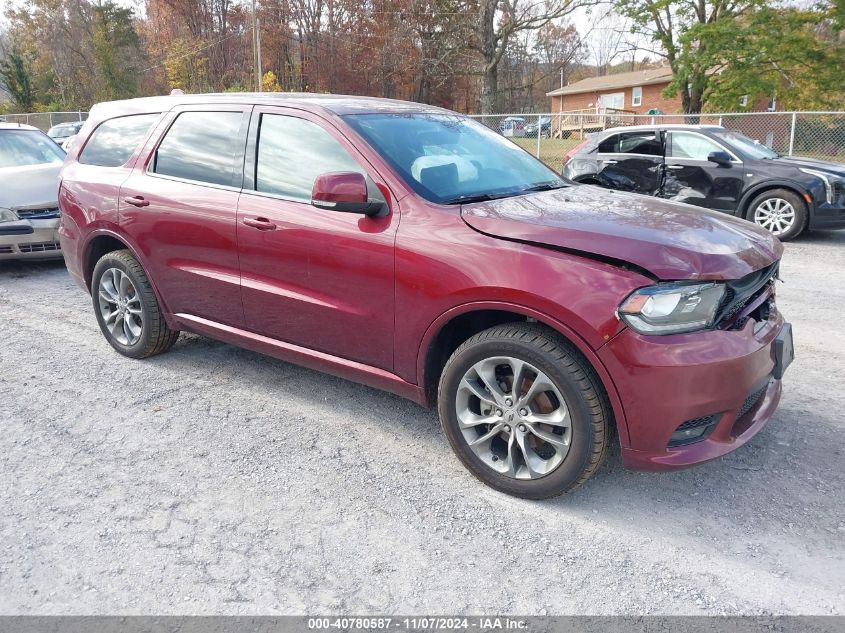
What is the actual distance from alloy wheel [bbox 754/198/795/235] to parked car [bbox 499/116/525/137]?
11930 millimetres

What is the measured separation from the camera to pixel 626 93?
54562 millimetres

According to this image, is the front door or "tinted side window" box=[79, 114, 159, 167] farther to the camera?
"tinted side window" box=[79, 114, 159, 167]

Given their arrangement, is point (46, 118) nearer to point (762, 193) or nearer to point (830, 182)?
point (762, 193)

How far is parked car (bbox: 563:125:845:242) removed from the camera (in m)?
8.83

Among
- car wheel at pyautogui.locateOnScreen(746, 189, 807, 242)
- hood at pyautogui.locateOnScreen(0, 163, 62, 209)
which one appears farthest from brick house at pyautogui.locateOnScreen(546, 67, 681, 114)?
hood at pyautogui.locateOnScreen(0, 163, 62, 209)

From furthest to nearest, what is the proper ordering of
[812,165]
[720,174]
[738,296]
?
[720,174] → [812,165] → [738,296]

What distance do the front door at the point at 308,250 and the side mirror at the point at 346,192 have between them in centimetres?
7

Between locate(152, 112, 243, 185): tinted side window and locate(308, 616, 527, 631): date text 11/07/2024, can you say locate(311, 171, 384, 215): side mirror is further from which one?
locate(308, 616, 527, 631): date text 11/07/2024

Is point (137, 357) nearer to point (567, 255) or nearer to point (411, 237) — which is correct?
point (411, 237)

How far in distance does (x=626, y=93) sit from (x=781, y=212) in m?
49.9

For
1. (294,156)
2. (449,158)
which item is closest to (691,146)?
(449,158)

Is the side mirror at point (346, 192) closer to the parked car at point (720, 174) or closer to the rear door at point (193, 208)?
the rear door at point (193, 208)

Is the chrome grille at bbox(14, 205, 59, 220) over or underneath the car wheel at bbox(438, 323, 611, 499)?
over

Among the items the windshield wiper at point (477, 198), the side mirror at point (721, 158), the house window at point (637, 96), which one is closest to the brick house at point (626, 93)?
the house window at point (637, 96)
